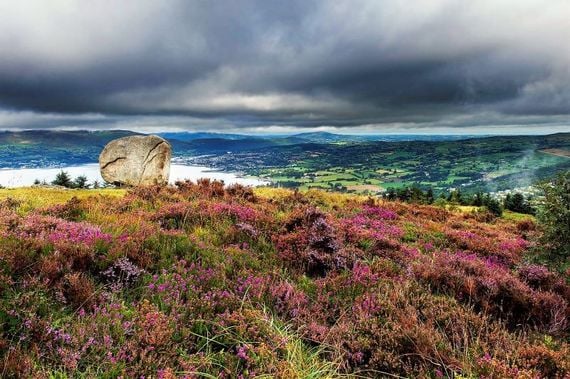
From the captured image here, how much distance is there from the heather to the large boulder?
2020 cm

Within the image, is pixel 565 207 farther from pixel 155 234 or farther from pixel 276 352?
pixel 155 234

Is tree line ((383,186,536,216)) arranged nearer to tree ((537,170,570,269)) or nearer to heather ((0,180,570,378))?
tree ((537,170,570,269))

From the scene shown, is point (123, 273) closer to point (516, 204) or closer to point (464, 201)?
point (464, 201)

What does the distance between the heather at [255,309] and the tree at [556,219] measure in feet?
1.35

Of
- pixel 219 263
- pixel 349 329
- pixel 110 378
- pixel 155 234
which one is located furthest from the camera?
pixel 155 234

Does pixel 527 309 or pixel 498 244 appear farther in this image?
pixel 498 244

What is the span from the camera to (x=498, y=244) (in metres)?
11.2

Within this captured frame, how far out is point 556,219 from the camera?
698 cm

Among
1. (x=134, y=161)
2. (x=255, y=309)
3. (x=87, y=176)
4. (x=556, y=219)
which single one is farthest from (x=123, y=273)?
(x=87, y=176)

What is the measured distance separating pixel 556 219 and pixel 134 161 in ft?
87.1

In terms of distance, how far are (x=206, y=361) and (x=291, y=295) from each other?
1.90 meters

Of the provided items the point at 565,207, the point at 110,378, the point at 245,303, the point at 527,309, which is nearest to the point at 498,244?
the point at 565,207

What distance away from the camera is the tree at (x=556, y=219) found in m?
6.95

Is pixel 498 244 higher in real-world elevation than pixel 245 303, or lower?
lower
